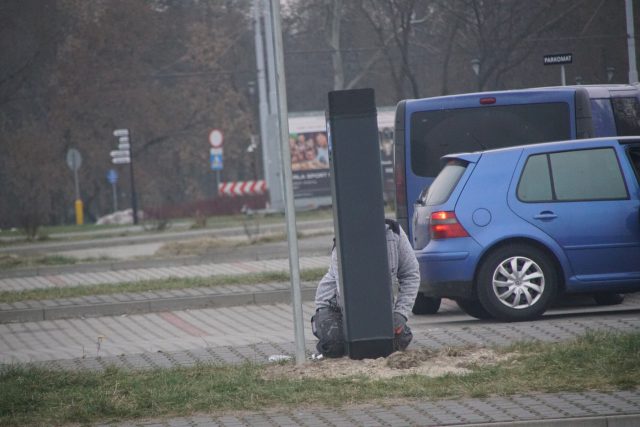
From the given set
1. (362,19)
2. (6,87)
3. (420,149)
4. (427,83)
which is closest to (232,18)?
(6,87)

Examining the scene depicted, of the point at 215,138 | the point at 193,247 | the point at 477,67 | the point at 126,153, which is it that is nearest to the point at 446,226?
the point at 193,247

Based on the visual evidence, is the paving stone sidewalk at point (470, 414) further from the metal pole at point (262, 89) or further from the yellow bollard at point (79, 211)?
the yellow bollard at point (79, 211)

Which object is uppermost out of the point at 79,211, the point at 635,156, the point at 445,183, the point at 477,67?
the point at 477,67

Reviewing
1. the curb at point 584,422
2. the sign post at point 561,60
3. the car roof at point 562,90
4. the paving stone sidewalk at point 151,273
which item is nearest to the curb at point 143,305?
the car roof at point 562,90

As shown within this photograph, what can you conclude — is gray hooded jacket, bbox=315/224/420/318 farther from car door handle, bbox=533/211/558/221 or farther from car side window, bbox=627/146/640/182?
car side window, bbox=627/146/640/182

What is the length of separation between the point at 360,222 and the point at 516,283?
311cm

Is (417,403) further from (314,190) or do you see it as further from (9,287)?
(314,190)

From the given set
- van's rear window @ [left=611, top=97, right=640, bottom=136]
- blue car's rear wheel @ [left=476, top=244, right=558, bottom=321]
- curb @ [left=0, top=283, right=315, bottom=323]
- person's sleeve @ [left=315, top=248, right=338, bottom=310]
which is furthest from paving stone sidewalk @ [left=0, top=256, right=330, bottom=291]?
person's sleeve @ [left=315, top=248, right=338, bottom=310]

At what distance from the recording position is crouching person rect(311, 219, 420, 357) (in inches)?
337

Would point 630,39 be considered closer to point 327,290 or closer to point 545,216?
point 545,216

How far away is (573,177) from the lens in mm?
11227

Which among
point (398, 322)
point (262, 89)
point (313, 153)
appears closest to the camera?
point (398, 322)

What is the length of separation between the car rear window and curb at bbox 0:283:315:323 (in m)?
3.14

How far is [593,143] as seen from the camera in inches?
448
